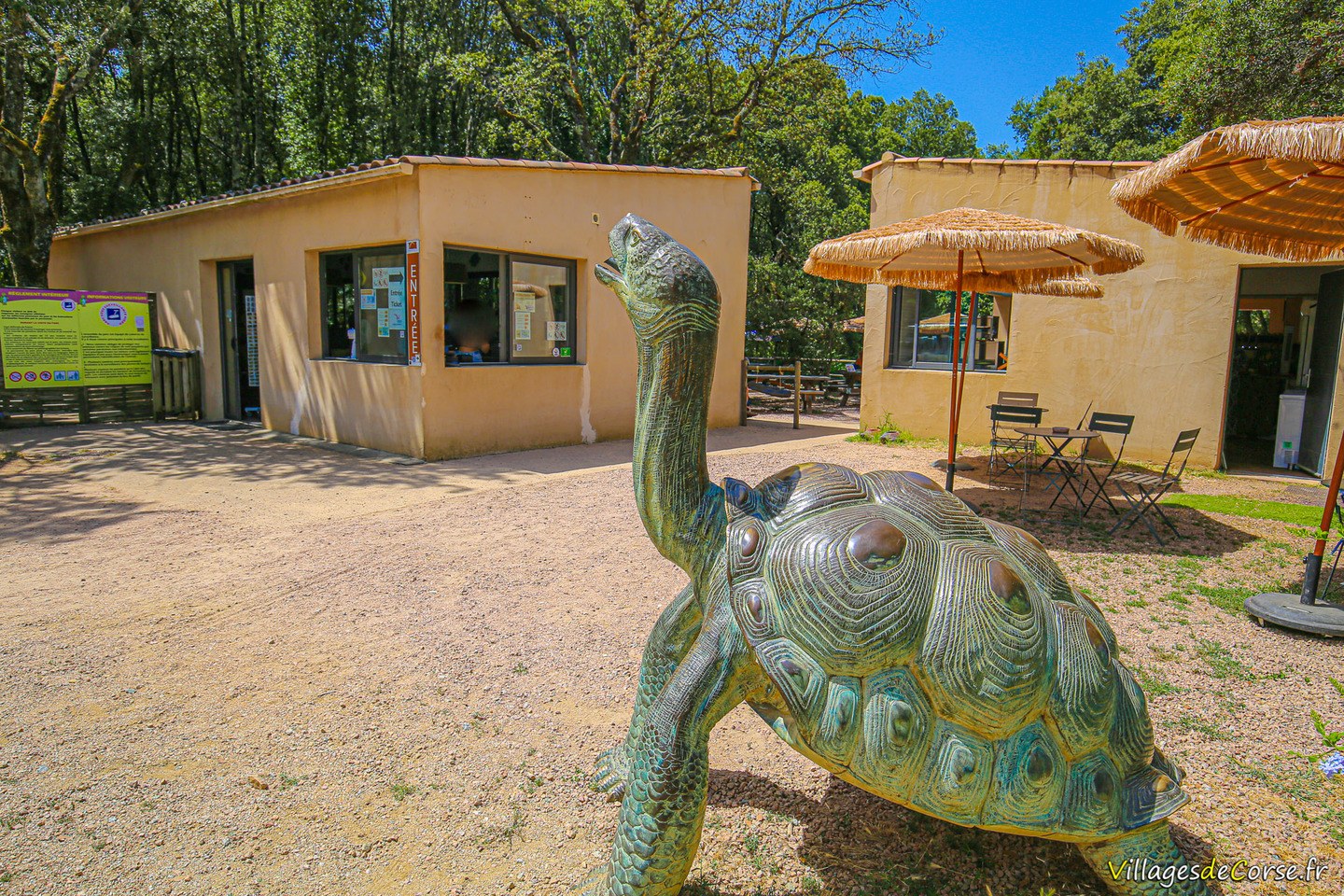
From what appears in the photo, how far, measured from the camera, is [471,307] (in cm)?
1016

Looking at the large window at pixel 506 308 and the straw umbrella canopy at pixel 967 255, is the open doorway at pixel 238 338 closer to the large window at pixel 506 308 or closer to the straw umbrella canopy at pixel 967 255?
the large window at pixel 506 308

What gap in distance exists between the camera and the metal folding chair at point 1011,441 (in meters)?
8.91

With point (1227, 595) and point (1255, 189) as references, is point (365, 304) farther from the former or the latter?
point (1227, 595)

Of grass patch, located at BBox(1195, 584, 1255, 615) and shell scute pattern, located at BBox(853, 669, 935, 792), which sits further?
grass patch, located at BBox(1195, 584, 1255, 615)

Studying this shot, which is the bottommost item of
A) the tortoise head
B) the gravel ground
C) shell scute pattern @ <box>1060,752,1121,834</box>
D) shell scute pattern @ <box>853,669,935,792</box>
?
the gravel ground

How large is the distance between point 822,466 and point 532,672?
7.31 feet

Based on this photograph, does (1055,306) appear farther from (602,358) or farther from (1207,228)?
(602,358)

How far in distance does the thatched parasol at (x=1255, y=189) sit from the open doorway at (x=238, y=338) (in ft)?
41.5

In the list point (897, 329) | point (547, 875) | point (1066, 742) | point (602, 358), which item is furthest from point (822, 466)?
point (897, 329)

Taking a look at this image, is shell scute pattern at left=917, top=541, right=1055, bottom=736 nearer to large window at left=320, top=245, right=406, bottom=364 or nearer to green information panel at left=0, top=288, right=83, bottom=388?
large window at left=320, top=245, right=406, bottom=364

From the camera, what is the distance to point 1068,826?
203 centimetres

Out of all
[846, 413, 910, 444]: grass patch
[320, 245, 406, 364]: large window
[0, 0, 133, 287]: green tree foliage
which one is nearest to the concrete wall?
[320, 245, 406, 364]: large window

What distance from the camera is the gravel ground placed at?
8.36 feet

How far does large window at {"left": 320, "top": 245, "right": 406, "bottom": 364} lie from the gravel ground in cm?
373
